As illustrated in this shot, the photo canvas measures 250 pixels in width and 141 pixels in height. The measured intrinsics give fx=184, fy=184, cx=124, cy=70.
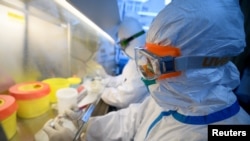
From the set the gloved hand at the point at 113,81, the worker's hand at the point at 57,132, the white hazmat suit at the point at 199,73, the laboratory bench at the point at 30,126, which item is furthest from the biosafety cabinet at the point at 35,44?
the white hazmat suit at the point at 199,73

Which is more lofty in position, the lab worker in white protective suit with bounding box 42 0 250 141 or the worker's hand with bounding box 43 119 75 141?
the lab worker in white protective suit with bounding box 42 0 250 141

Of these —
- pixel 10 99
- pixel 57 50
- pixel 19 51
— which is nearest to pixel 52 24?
pixel 57 50

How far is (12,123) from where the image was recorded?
2.58ft

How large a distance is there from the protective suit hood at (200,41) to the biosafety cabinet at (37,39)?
498mm

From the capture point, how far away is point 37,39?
1.22 metres

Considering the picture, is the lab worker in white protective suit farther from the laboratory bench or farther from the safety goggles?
the safety goggles

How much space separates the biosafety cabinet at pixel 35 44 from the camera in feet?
3.03

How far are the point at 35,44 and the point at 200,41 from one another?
3.29 ft

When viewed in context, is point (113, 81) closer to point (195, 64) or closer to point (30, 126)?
point (30, 126)

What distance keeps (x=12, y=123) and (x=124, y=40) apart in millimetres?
1538

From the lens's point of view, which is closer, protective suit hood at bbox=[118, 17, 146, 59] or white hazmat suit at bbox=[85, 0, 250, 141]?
white hazmat suit at bbox=[85, 0, 250, 141]

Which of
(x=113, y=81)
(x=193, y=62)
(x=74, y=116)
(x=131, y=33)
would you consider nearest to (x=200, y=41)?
(x=193, y=62)

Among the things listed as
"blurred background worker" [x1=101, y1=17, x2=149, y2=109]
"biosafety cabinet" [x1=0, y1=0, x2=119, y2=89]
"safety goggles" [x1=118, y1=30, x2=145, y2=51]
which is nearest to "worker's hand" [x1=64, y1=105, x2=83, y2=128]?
"biosafety cabinet" [x1=0, y1=0, x2=119, y2=89]

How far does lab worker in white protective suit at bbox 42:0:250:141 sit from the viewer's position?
2.36 ft
